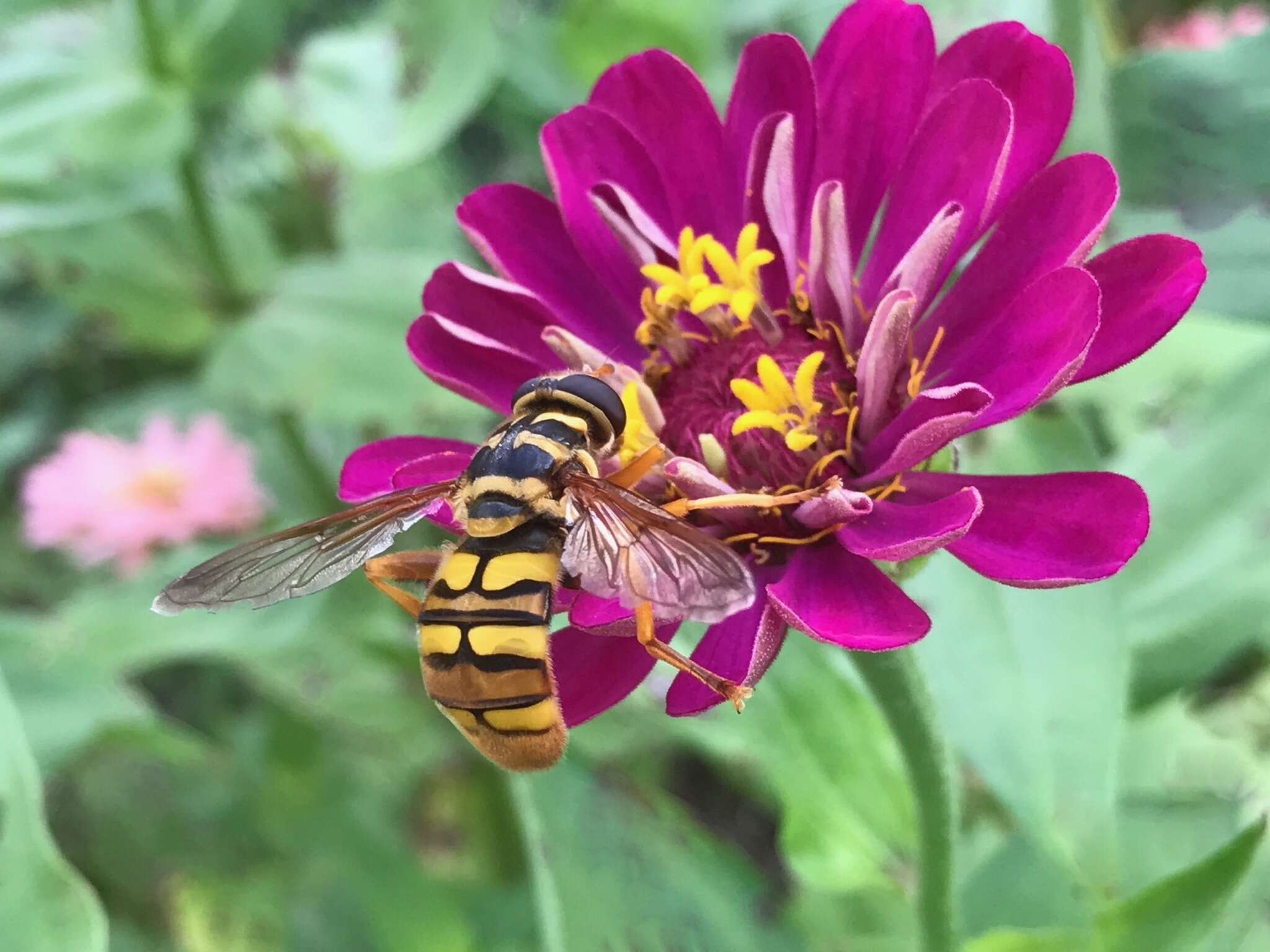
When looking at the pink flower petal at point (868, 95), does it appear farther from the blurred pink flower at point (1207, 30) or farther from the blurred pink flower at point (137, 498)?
the blurred pink flower at point (137, 498)

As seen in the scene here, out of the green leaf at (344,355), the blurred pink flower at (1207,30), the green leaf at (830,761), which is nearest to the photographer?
the green leaf at (830,761)

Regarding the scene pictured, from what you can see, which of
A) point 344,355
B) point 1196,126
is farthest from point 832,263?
point 344,355

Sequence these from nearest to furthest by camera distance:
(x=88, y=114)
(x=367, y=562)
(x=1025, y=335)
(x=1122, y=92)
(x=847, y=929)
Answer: (x=1025, y=335) → (x=367, y=562) → (x=1122, y=92) → (x=847, y=929) → (x=88, y=114)

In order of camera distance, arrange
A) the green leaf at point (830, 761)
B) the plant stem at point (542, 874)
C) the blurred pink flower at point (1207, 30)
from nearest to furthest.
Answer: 1. the plant stem at point (542, 874)
2. the green leaf at point (830, 761)
3. the blurred pink flower at point (1207, 30)

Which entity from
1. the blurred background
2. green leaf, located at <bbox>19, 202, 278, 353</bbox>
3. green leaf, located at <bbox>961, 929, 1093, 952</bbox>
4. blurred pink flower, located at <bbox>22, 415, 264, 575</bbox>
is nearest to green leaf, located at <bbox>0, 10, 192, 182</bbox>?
the blurred background

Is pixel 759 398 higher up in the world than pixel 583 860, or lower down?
higher up

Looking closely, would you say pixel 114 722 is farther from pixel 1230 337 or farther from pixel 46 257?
pixel 1230 337

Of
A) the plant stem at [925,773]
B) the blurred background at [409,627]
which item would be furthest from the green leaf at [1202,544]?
the plant stem at [925,773]

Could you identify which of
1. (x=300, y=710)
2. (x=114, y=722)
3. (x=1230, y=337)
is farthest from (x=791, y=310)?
(x=300, y=710)
